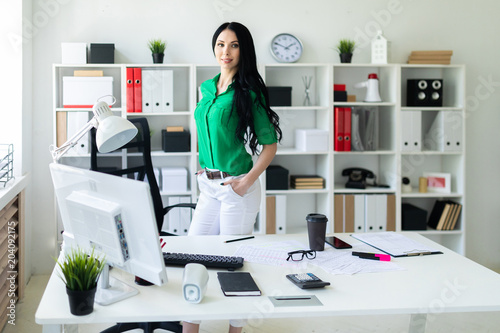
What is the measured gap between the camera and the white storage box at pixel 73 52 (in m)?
3.85

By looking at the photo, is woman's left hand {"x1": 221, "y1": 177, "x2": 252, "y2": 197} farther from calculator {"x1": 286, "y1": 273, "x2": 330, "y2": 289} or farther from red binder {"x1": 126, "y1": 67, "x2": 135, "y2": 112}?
red binder {"x1": 126, "y1": 67, "x2": 135, "y2": 112}

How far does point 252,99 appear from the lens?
8.20ft

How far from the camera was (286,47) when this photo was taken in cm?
415

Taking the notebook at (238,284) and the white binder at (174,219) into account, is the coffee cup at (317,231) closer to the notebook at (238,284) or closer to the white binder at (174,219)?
the notebook at (238,284)

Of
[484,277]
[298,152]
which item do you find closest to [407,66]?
[298,152]

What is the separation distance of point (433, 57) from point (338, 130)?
1011 mm

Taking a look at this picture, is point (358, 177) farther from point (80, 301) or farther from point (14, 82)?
point (80, 301)

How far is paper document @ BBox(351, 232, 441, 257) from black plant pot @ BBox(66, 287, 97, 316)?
1.15 m

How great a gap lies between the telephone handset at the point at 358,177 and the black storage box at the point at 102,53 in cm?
215

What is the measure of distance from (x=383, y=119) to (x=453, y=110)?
0.56 meters

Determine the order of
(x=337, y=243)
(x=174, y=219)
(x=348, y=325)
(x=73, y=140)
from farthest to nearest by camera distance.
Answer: (x=174, y=219)
(x=348, y=325)
(x=337, y=243)
(x=73, y=140)

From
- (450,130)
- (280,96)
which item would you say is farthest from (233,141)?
(450,130)

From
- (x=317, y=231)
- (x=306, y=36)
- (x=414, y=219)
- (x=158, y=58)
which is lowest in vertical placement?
(x=414, y=219)

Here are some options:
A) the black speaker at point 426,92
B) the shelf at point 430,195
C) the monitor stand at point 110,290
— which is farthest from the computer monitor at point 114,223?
the black speaker at point 426,92
